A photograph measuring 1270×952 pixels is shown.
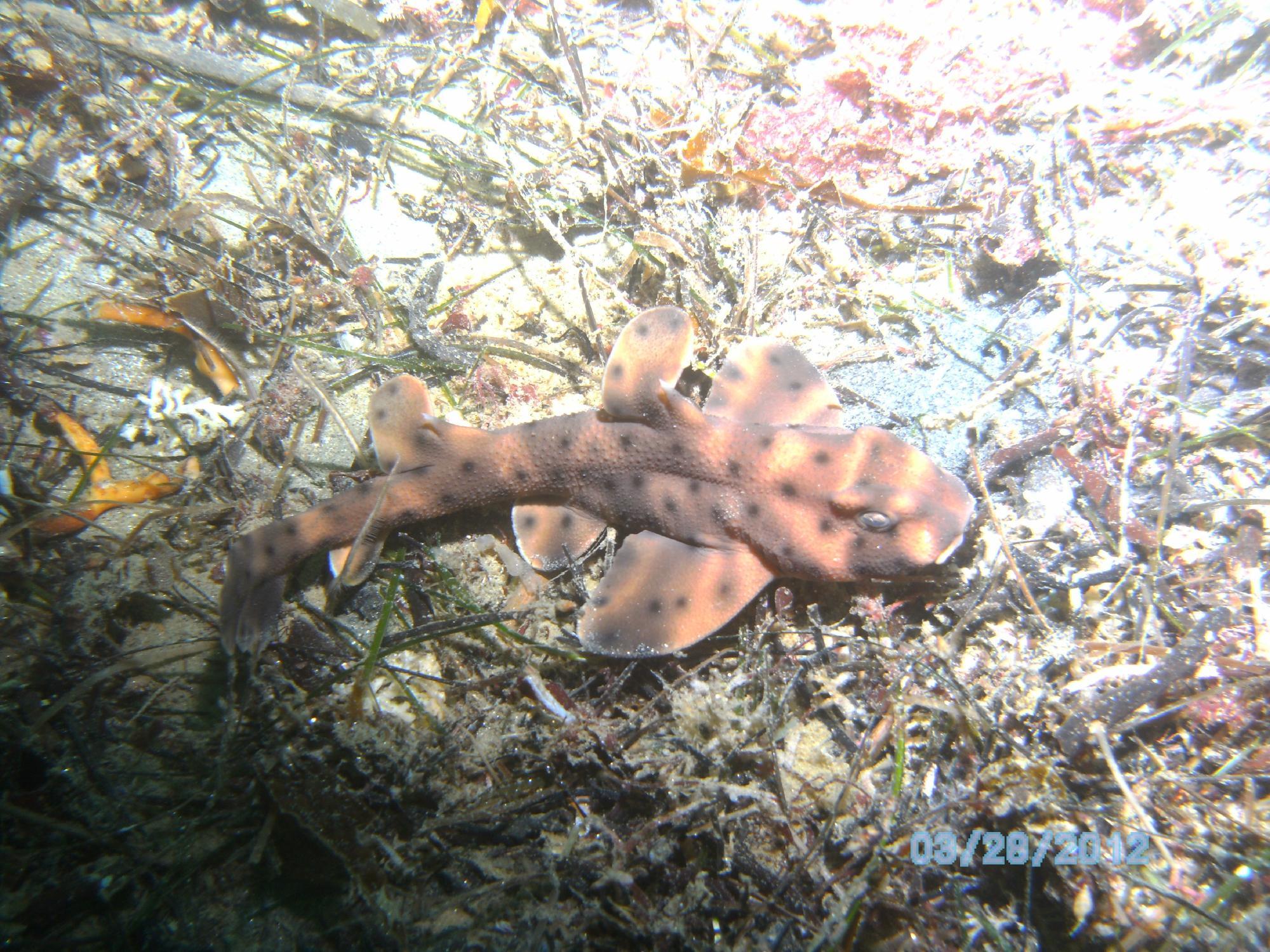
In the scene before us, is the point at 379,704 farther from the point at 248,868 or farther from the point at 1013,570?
the point at 1013,570

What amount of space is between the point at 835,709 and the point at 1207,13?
5761 millimetres

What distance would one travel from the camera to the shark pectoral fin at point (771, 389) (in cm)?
334

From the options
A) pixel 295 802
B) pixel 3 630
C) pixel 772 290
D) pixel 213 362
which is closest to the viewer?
pixel 295 802

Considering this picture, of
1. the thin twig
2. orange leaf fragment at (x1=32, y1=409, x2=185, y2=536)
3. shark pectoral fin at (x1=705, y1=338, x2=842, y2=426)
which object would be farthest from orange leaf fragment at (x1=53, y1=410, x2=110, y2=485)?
the thin twig

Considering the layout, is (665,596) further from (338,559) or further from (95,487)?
(95,487)

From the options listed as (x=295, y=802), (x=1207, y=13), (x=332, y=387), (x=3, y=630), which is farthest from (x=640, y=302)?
(x=1207, y=13)

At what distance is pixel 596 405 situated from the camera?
12.7 feet

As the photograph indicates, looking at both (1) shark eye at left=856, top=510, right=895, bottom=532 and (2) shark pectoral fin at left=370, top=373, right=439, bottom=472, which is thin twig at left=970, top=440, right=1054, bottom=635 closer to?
(1) shark eye at left=856, top=510, right=895, bottom=532

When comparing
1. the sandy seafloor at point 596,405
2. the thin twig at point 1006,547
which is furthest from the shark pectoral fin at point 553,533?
the thin twig at point 1006,547

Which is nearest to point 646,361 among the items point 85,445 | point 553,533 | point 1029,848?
point 553,533

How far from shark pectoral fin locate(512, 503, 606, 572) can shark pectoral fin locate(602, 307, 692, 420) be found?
0.70m

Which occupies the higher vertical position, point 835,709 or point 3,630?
point 3,630

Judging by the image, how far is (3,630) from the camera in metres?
3.11

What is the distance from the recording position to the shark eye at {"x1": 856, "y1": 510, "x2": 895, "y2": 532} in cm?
272
